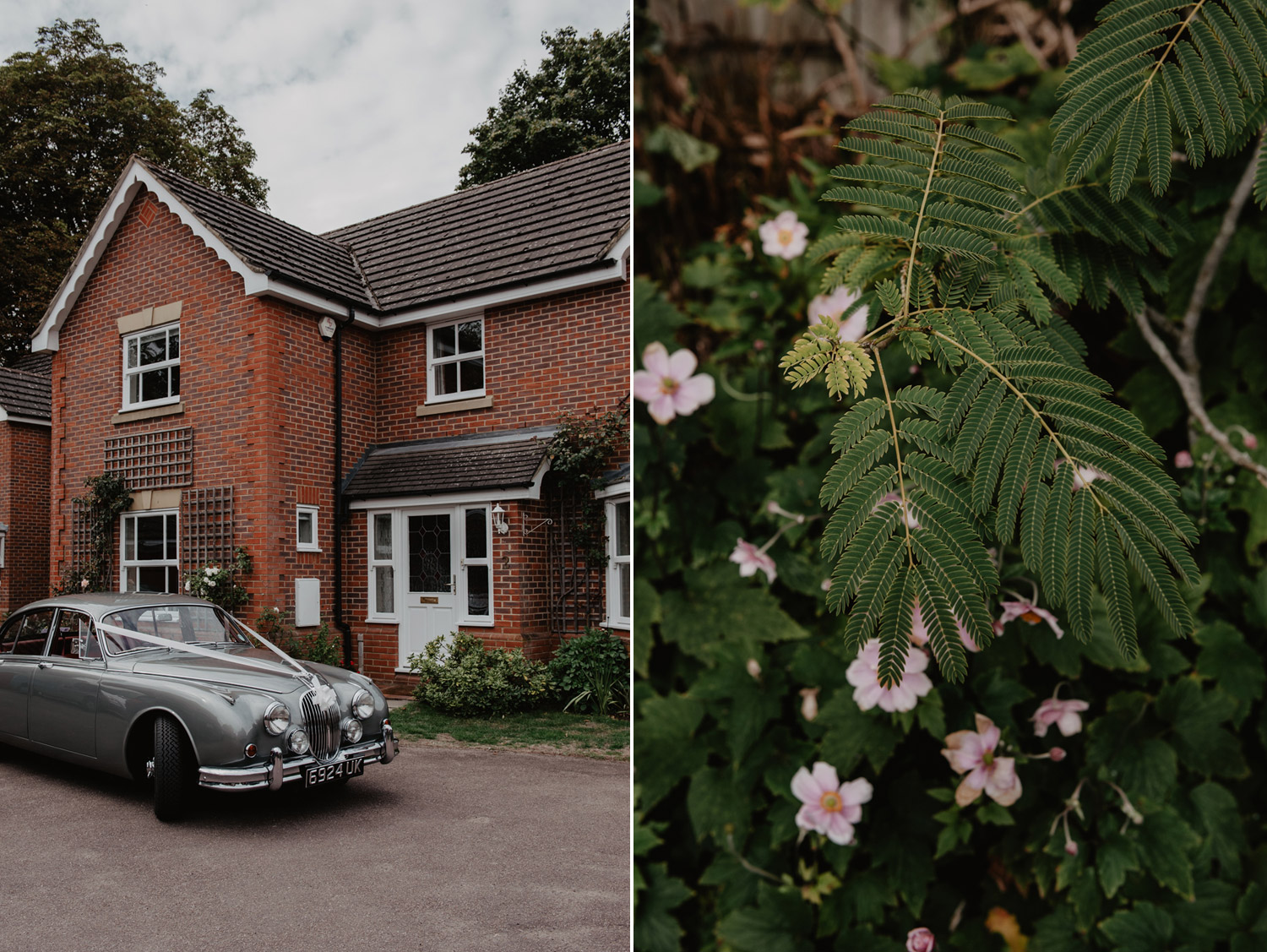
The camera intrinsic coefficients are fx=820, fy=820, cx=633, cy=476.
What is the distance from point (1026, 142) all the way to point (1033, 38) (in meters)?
0.22

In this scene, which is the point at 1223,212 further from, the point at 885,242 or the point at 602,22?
the point at 602,22

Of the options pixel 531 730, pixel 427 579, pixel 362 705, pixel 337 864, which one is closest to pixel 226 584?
pixel 427 579

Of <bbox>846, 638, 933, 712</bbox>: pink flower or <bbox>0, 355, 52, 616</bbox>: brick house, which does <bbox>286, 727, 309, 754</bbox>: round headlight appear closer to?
<bbox>846, 638, 933, 712</bbox>: pink flower

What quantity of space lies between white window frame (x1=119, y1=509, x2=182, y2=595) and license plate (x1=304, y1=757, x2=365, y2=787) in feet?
21.9

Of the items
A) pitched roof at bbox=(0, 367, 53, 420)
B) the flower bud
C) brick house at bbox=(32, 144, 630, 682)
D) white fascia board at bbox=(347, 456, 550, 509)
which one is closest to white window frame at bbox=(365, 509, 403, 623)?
brick house at bbox=(32, 144, 630, 682)

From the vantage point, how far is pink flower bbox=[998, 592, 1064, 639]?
1198 millimetres

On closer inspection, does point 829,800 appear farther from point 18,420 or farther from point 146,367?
point 18,420

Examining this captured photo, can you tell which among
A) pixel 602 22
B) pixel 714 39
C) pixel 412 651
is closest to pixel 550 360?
pixel 412 651

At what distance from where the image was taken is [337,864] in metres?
4.56

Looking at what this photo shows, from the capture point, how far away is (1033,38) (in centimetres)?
127

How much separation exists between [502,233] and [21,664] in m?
7.29

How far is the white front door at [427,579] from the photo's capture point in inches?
386

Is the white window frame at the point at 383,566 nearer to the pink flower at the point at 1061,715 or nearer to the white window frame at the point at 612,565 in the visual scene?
the white window frame at the point at 612,565

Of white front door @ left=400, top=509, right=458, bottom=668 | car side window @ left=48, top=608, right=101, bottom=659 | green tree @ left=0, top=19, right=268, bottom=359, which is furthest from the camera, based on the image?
green tree @ left=0, top=19, right=268, bottom=359
